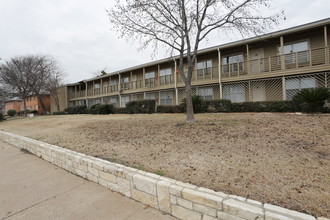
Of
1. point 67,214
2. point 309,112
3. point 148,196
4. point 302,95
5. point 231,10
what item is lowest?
point 67,214

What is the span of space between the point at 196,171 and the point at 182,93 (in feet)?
50.0

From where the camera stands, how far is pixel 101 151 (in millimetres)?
4910

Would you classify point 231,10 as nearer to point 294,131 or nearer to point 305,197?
point 294,131

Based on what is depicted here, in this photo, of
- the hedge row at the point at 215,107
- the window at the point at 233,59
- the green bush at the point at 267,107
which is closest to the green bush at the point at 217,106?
the hedge row at the point at 215,107

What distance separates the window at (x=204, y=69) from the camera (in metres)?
16.0

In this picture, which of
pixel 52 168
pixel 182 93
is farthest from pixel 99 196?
pixel 182 93

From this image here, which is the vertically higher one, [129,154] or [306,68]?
[306,68]

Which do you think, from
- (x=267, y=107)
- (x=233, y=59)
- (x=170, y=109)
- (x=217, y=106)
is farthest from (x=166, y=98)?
(x=267, y=107)

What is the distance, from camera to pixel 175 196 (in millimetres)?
2434

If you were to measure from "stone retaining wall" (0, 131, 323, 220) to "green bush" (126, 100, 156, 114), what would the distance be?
13000 millimetres

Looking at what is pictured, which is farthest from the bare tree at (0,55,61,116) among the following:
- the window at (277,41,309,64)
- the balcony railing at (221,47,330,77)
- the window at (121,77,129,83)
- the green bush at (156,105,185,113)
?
the window at (277,41,309,64)

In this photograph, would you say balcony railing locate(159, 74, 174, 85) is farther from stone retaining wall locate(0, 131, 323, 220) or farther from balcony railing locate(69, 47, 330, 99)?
stone retaining wall locate(0, 131, 323, 220)

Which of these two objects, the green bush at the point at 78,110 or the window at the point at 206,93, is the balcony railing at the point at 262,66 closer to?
the window at the point at 206,93

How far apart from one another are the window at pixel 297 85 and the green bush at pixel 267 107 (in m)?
2.22
